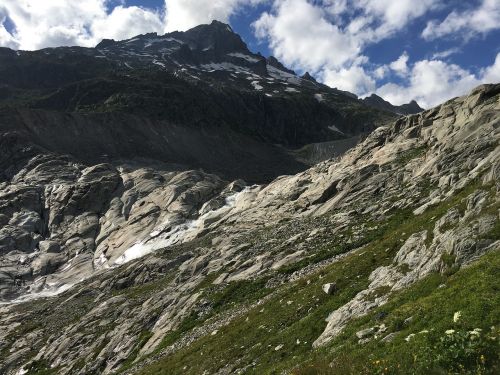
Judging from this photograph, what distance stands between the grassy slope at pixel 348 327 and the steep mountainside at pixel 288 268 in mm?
116

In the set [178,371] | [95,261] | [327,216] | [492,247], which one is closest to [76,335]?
[178,371]

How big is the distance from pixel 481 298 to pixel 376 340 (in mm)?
4316

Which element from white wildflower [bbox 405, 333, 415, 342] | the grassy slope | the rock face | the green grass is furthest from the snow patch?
white wildflower [bbox 405, 333, 415, 342]

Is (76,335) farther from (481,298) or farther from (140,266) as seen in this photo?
(481,298)

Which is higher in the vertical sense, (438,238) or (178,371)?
(438,238)

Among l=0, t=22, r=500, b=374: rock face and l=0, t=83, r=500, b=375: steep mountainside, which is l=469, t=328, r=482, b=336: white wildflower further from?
l=0, t=22, r=500, b=374: rock face

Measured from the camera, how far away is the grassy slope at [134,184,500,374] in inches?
678

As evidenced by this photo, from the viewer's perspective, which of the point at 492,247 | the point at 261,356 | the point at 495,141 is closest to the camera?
the point at 492,247

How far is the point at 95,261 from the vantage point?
12056 centimetres

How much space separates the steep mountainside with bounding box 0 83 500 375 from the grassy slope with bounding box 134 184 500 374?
116mm

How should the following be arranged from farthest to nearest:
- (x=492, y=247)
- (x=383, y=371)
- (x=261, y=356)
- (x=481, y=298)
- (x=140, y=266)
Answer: (x=140, y=266)
(x=261, y=356)
(x=492, y=247)
(x=481, y=298)
(x=383, y=371)

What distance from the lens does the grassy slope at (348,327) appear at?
56.5 feet

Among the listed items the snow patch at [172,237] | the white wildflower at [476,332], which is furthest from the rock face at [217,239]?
the white wildflower at [476,332]

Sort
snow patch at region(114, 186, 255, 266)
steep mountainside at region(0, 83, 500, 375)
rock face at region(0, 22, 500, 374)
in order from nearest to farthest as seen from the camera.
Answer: steep mountainside at region(0, 83, 500, 375) < rock face at region(0, 22, 500, 374) < snow patch at region(114, 186, 255, 266)
